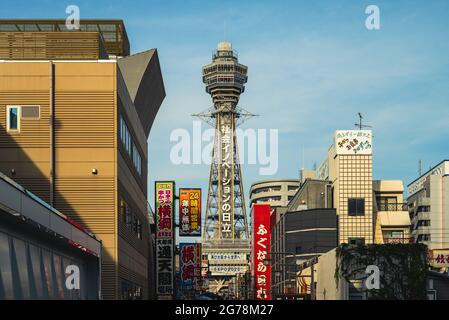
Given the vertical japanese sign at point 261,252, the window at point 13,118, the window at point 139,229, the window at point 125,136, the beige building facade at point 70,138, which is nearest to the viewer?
the beige building facade at point 70,138

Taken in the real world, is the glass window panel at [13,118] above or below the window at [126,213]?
above

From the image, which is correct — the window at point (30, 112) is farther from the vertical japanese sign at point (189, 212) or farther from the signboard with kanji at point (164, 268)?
the vertical japanese sign at point (189, 212)

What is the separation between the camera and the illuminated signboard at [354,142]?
160750 millimetres

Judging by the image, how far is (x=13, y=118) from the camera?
53844 millimetres

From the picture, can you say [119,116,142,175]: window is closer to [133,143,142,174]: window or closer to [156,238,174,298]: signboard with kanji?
[133,143,142,174]: window

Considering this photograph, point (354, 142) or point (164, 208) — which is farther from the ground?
point (354, 142)

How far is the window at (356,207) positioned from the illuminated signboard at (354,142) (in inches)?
350

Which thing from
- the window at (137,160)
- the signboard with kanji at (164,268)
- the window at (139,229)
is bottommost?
the signboard with kanji at (164,268)

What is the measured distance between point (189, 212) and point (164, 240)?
9403 millimetres

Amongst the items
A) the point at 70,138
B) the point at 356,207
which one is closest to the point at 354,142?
the point at 356,207

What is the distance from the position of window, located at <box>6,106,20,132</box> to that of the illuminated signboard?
112 meters

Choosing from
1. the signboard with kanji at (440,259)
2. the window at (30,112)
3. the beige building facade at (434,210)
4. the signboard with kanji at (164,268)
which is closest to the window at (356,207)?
the beige building facade at (434,210)

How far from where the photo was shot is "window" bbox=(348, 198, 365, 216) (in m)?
160

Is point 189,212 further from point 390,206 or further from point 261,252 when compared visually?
point 390,206
